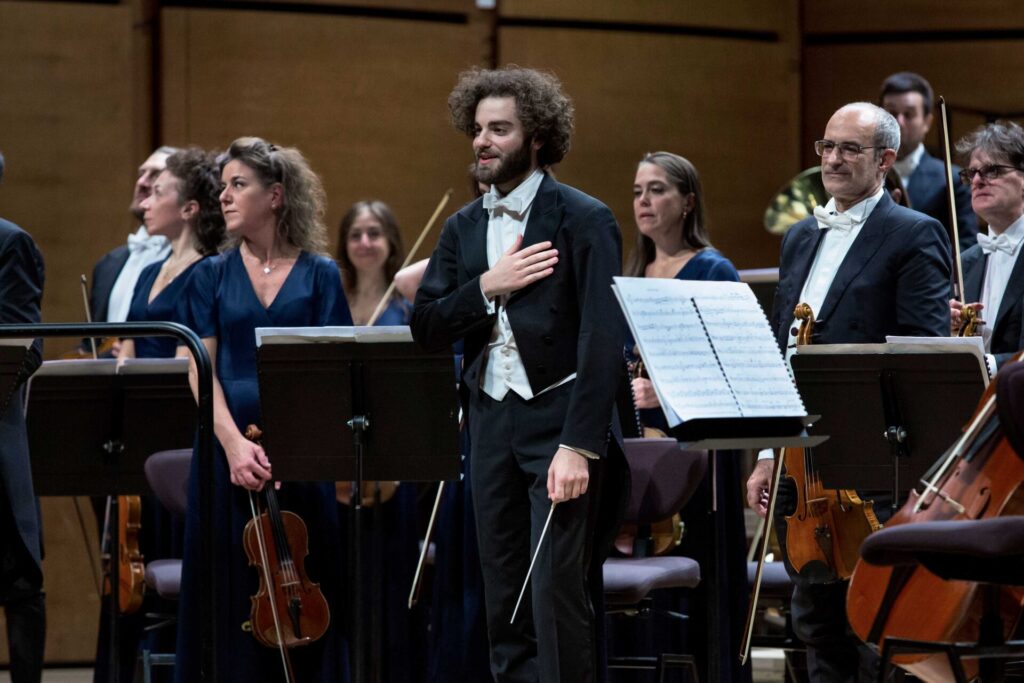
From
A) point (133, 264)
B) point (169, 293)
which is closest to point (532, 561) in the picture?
point (169, 293)

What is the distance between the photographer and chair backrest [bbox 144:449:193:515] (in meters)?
3.74

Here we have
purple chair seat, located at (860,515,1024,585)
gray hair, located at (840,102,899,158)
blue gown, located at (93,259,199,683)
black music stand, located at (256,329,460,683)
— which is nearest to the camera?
purple chair seat, located at (860,515,1024,585)

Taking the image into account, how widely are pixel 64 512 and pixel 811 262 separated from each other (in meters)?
3.32

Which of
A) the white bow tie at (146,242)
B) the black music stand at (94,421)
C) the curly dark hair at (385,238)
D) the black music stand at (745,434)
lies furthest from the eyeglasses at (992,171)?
the white bow tie at (146,242)

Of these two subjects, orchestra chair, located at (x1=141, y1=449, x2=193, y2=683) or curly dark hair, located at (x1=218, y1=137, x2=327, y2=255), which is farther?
curly dark hair, located at (x1=218, y1=137, x2=327, y2=255)

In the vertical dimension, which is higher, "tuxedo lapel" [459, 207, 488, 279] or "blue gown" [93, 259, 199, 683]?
"tuxedo lapel" [459, 207, 488, 279]

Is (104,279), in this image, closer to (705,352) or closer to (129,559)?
(129,559)

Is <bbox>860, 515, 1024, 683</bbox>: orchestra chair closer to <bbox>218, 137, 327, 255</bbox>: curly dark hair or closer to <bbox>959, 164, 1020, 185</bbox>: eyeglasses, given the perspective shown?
<bbox>959, 164, 1020, 185</bbox>: eyeglasses

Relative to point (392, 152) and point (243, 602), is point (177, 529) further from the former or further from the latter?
point (392, 152)

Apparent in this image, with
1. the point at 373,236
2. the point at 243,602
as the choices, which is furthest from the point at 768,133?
the point at 243,602

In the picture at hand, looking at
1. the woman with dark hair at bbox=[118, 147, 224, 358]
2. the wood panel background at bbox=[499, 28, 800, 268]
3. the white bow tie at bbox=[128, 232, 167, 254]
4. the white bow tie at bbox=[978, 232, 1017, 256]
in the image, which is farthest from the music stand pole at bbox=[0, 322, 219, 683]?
the wood panel background at bbox=[499, 28, 800, 268]

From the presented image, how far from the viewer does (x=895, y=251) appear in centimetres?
343

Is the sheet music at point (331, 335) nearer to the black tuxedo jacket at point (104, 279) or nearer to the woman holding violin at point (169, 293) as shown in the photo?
the woman holding violin at point (169, 293)

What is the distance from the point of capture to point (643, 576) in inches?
141
